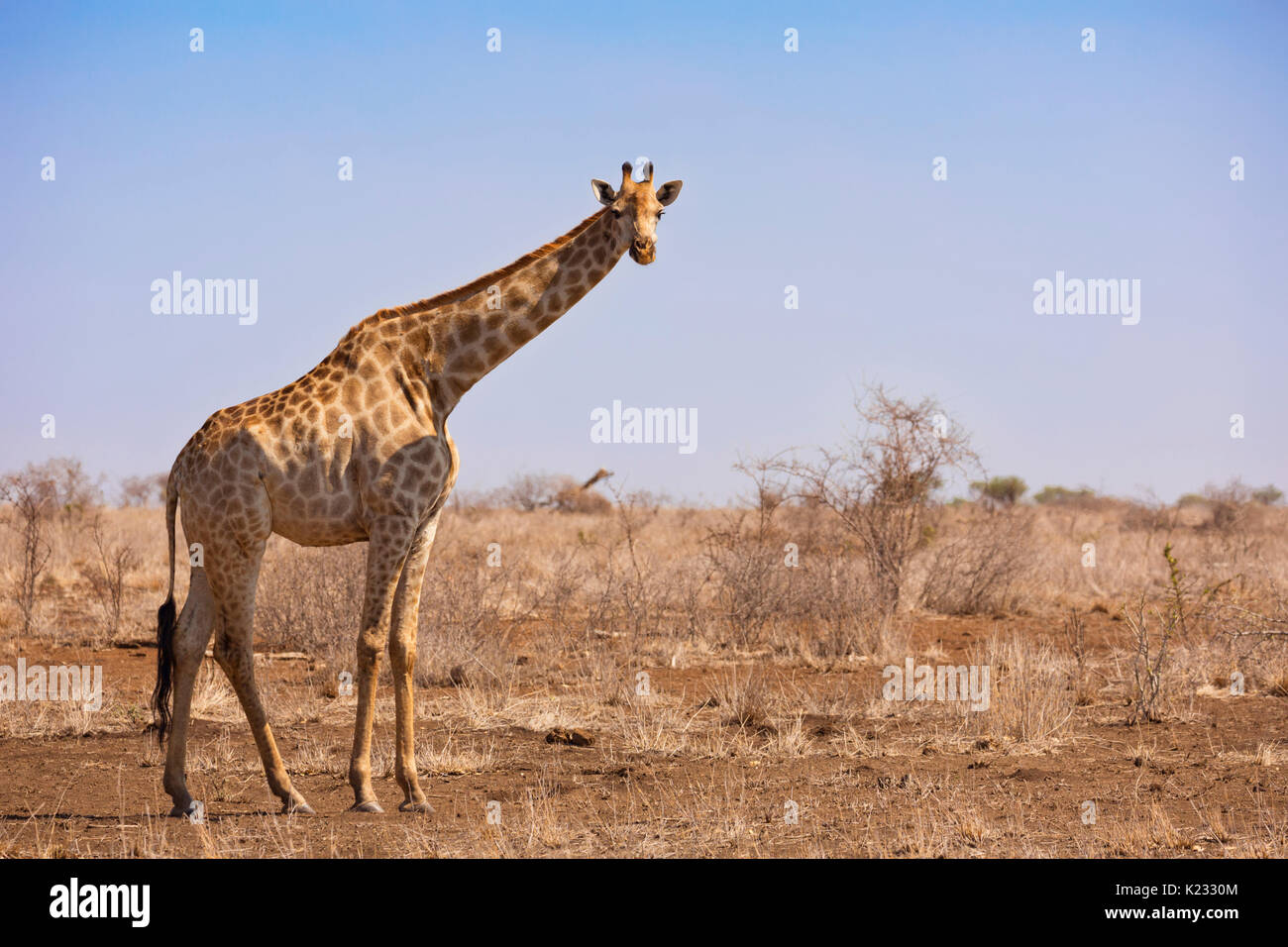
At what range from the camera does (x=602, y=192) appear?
26.1ft

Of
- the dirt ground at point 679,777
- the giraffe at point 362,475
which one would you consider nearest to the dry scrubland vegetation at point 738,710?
the dirt ground at point 679,777

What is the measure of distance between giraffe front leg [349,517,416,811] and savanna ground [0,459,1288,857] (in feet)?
0.85

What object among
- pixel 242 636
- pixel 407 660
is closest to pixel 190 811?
pixel 242 636

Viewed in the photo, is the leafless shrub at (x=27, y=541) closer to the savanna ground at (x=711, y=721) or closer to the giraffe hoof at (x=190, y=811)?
the savanna ground at (x=711, y=721)

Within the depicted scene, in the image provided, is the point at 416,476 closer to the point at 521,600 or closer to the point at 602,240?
the point at 602,240

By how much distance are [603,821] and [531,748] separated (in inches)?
95.2

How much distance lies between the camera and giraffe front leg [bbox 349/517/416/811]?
295 inches

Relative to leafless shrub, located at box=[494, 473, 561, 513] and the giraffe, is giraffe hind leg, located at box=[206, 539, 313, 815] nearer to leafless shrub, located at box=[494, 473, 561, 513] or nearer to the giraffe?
the giraffe

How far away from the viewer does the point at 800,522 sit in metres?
20.6

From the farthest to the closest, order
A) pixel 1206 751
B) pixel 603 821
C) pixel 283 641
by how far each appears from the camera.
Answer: pixel 283 641 < pixel 1206 751 < pixel 603 821

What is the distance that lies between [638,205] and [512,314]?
3.58 ft

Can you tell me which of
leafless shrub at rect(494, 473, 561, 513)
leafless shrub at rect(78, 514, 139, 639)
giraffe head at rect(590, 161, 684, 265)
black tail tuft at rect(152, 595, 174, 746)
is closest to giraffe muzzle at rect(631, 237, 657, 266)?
giraffe head at rect(590, 161, 684, 265)

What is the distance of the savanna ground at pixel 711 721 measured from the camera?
6977 mm
